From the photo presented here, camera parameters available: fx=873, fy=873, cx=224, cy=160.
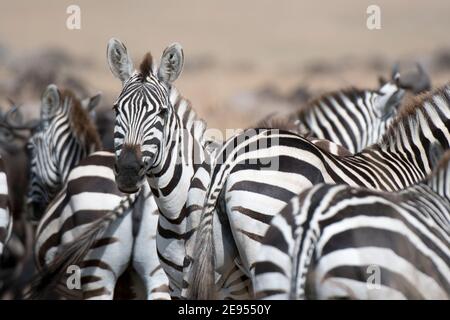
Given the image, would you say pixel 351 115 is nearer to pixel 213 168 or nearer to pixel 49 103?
pixel 49 103

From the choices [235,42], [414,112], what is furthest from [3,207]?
[235,42]

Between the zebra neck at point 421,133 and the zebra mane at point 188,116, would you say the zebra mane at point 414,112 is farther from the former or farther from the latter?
the zebra mane at point 188,116

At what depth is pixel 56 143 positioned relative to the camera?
8.20 metres

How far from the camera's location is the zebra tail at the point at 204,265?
4.86 m

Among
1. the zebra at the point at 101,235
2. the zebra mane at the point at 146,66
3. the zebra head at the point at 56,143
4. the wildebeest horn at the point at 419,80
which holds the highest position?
the wildebeest horn at the point at 419,80

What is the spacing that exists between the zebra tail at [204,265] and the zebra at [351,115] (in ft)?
15.8

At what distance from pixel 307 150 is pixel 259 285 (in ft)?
4.38

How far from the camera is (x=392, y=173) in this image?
586cm


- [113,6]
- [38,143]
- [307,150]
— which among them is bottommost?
[307,150]

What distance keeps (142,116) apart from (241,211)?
97 cm

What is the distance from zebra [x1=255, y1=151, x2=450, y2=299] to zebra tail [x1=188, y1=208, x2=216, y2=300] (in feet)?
2.63

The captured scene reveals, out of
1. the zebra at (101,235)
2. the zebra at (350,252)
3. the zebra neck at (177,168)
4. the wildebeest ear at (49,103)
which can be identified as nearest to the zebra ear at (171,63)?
the zebra neck at (177,168)
